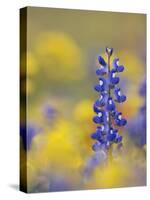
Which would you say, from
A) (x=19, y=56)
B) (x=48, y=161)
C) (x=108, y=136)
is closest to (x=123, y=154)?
(x=108, y=136)

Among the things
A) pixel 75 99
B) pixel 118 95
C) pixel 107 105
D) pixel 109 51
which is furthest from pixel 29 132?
pixel 109 51

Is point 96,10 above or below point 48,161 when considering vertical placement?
above

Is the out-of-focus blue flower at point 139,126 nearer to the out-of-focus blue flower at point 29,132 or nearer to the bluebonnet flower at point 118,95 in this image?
the bluebonnet flower at point 118,95

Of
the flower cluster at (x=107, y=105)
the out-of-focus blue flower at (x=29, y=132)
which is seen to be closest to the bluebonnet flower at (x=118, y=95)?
the flower cluster at (x=107, y=105)

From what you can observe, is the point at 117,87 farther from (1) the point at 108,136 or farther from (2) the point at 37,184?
(2) the point at 37,184

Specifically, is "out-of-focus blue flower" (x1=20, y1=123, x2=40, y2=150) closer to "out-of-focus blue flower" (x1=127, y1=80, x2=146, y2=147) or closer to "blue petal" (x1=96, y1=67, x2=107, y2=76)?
"blue petal" (x1=96, y1=67, x2=107, y2=76)

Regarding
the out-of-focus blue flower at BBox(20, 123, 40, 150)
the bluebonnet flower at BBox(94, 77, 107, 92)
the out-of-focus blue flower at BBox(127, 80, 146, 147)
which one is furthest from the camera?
the out-of-focus blue flower at BBox(127, 80, 146, 147)

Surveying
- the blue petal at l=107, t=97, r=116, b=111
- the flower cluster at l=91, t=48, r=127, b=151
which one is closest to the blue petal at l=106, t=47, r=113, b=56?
the flower cluster at l=91, t=48, r=127, b=151
